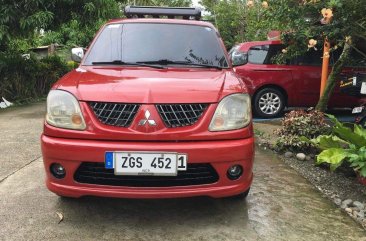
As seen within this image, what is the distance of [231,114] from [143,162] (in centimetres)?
71

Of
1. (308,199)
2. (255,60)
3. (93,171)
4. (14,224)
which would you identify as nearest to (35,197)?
(14,224)

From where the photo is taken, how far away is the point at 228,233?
316 centimetres

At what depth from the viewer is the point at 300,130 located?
216 inches

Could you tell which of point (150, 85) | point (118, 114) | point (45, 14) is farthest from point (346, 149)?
point (45, 14)

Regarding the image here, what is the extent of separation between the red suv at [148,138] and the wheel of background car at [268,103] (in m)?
5.62

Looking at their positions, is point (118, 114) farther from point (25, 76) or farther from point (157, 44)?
point (25, 76)

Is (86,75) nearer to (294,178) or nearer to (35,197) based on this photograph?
(35,197)

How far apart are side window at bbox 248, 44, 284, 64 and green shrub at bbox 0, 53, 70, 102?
5.38m

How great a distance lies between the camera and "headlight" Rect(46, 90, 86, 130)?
3.01 metres

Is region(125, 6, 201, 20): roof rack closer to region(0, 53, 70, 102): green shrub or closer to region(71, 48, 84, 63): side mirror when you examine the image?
region(71, 48, 84, 63): side mirror

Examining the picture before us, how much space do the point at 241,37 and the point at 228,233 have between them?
58.3 feet

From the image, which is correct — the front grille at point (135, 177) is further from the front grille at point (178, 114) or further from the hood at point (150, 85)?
the hood at point (150, 85)

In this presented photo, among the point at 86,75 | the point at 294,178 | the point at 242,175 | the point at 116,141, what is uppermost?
the point at 86,75

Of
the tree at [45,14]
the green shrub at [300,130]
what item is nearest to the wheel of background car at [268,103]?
the green shrub at [300,130]
